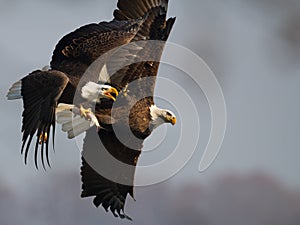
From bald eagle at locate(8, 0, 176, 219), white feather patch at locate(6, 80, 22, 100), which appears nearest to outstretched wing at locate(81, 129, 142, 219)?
bald eagle at locate(8, 0, 176, 219)

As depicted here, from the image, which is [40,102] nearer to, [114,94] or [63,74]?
[63,74]

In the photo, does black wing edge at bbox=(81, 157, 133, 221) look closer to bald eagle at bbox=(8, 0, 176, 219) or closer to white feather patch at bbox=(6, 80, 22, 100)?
bald eagle at bbox=(8, 0, 176, 219)

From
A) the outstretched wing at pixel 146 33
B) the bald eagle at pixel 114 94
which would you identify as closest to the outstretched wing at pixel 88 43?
the bald eagle at pixel 114 94

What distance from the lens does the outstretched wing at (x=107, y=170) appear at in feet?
63.4

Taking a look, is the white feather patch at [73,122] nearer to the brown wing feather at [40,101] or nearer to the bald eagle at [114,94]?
the bald eagle at [114,94]

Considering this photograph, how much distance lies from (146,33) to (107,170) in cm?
198

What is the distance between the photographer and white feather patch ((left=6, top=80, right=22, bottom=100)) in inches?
708

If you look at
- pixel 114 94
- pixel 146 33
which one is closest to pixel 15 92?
pixel 114 94

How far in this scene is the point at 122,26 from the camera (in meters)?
19.7

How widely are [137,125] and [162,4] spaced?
1966mm

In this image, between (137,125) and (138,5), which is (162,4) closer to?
(138,5)

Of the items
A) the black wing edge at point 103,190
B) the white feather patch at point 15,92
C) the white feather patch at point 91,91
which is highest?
the white feather patch at point 91,91

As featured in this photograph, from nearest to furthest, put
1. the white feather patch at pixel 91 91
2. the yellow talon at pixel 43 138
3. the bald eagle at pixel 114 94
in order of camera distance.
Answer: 1. the yellow talon at pixel 43 138
2. the white feather patch at pixel 91 91
3. the bald eagle at pixel 114 94

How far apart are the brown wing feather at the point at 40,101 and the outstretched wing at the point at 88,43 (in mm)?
965
